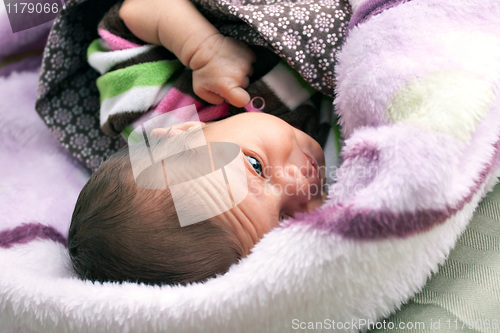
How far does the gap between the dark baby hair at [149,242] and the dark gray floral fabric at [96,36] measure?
A: 0.34m

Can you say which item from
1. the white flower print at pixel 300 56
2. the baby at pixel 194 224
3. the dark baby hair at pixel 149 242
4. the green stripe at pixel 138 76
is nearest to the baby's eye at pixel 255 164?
the baby at pixel 194 224

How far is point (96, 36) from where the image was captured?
3.44 ft

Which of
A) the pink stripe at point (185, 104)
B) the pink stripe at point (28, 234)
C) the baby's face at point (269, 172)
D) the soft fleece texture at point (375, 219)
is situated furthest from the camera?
the pink stripe at point (185, 104)

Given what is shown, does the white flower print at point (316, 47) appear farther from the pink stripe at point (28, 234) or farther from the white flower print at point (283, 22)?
the pink stripe at point (28, 234)

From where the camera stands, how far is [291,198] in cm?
70

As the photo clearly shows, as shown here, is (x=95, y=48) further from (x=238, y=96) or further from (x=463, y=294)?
(x=463, y=294)

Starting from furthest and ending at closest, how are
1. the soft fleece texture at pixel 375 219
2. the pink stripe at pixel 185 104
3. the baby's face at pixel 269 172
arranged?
the pink stripe at pixel 185 104
the baby's face at pixel 269 172
the soft fleece texture at pixel 375 219

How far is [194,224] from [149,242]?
0.22ft

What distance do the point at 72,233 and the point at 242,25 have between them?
0.48 meters

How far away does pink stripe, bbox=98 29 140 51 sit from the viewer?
3.11 ft

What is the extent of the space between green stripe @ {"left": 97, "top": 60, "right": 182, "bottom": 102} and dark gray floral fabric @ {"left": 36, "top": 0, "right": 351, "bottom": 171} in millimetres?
114

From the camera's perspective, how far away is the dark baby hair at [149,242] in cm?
63

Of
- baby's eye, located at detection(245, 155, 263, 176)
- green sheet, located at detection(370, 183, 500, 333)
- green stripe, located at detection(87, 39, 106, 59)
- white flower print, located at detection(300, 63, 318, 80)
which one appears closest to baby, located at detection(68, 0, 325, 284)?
baby's eye, located at detection(245, 155, 263, 176)

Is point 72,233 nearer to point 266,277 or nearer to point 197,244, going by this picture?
point 197,244
